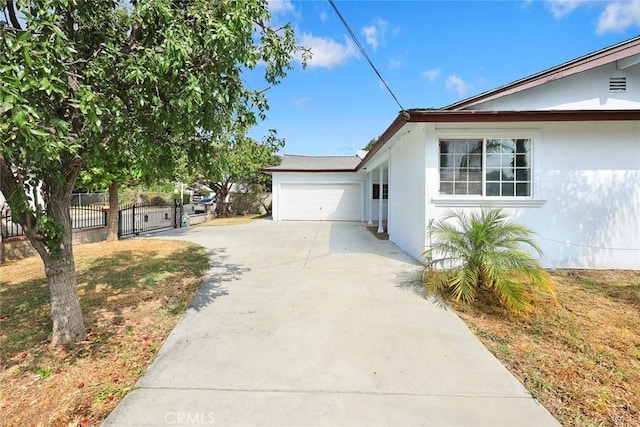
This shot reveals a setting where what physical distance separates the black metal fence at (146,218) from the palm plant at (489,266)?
34.6 feet

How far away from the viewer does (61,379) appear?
2875 mm

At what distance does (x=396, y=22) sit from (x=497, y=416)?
8151mm

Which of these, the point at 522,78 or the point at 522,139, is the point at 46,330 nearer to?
the point at 522,139

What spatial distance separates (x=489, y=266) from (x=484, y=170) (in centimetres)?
311

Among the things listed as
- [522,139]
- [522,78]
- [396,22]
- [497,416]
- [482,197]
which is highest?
[396,22]

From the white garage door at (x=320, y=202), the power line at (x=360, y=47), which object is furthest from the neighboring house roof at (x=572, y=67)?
the white garage door at (x=320, y=202)

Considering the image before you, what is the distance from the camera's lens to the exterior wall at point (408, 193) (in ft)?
23.6

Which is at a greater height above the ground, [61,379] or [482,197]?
[482,197]

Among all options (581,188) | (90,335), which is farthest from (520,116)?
(90,335)

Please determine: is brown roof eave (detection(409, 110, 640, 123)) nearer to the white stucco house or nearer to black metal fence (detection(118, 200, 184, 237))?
the white stucco house

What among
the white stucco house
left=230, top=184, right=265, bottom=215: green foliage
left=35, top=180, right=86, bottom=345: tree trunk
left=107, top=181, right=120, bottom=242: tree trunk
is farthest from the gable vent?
left=230, top=184, right=265, bottom=215: green foliage

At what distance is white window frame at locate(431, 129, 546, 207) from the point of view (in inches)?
263

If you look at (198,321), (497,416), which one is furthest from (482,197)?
(198,321)

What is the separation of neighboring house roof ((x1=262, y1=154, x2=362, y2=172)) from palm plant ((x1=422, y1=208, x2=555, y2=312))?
13.4 metres
